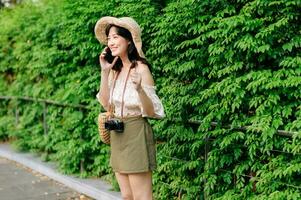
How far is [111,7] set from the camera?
589cm

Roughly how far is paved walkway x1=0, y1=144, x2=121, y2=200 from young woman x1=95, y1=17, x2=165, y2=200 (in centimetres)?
208

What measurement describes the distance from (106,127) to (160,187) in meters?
1.81

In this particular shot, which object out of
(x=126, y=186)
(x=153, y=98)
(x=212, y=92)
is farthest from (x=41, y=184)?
(x=153, y=98)

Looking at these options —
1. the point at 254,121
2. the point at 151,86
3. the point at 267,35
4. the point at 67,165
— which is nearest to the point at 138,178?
the point at 151,86

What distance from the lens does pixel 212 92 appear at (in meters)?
4.46

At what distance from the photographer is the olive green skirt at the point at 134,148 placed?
13.0ft

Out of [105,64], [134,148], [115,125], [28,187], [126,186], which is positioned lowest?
[28,187]

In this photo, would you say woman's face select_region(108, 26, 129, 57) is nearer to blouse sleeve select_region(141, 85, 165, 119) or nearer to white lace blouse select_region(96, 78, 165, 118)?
white lace blouse select_region(96, 78, 165, 118)

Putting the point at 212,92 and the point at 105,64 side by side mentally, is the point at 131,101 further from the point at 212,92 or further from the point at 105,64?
the point at 212,92

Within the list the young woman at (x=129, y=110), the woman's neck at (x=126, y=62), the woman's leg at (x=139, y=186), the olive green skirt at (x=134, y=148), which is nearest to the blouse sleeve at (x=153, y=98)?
the young woman at (x=129, y=110)

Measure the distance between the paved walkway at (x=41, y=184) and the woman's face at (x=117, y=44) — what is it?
2.55m

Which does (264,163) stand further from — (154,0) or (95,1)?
(95,1)

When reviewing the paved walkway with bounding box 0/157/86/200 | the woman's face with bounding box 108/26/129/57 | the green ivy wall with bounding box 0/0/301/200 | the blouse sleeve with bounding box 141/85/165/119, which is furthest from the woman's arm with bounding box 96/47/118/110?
the paved walkway with bounding box 0/157/86/200

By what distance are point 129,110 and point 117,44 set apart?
528 mm
